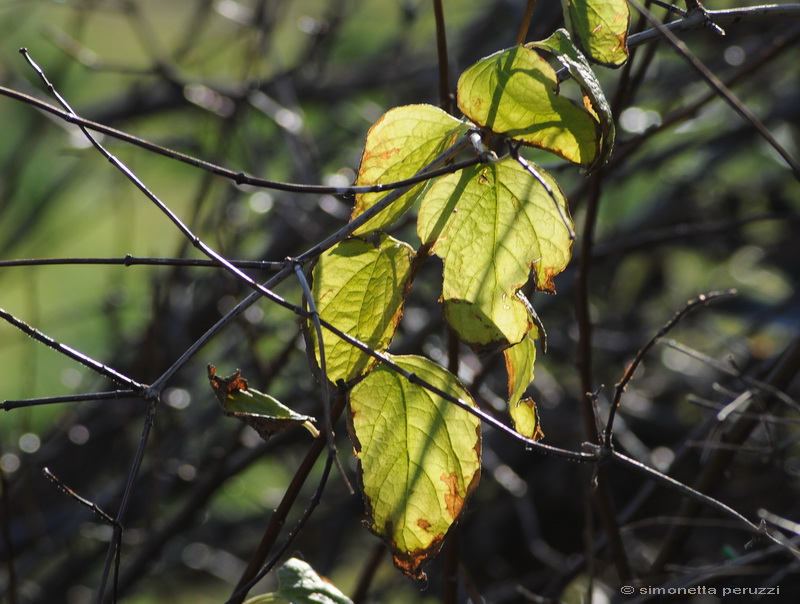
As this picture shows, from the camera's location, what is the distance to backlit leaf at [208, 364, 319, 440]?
577 millimetres

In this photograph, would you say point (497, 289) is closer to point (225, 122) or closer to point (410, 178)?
point (410, 178)

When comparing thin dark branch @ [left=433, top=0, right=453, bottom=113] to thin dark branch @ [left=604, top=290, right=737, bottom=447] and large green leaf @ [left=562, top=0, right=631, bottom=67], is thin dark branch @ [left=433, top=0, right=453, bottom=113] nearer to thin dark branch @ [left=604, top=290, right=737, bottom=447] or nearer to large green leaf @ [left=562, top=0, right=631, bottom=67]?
large green leaf @ [left=562, top=0, right=631, bottom=67]

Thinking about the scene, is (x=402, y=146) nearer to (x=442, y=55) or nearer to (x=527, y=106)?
(x=527, y=106)

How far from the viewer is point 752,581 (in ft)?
4.09

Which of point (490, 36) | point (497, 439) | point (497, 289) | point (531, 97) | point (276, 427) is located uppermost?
point (490, 36)

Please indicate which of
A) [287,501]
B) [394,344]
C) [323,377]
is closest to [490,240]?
[323,377]

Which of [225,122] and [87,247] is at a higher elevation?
[87,247]

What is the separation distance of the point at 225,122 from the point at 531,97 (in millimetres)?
1225

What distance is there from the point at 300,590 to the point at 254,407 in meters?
0.18

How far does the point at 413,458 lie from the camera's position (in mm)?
619

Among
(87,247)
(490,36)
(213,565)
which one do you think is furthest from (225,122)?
(87,247)

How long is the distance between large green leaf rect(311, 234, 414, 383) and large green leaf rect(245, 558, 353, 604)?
0.62ft

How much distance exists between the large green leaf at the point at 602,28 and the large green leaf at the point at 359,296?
0.21m

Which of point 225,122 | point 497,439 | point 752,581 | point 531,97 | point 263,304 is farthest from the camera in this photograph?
point 263,304
